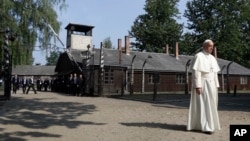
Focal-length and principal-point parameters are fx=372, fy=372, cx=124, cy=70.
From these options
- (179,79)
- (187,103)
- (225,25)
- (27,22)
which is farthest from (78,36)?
(225,25)

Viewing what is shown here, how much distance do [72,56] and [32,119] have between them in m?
26.5

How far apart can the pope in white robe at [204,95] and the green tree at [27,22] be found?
15111 millimetres

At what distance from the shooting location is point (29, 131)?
31.6 feet

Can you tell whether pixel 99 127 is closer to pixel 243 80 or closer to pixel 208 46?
pixel 208 46

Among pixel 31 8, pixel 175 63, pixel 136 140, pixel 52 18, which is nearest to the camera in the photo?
pixel 136 140

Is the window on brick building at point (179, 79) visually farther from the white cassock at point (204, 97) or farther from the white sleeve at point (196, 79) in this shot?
the white sleeve at point (196, 79)

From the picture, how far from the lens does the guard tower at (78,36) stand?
135ft

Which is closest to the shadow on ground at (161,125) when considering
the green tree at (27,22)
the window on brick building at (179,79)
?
the green tree at (27,22)

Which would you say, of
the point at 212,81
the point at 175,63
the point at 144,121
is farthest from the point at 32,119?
the point at 175,63

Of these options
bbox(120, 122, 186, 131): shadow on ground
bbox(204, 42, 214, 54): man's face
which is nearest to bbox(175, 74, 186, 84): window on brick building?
bbox(120, 122, 186, 131): shadow on ground

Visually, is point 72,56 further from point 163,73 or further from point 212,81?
point 212,81

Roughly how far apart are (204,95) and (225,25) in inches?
2133

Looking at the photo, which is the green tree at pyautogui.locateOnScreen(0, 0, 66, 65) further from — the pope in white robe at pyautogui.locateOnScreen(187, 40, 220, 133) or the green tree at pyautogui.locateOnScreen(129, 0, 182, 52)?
the green tree at pyautogui.locateOnScreen(129, 0, 182, 52)

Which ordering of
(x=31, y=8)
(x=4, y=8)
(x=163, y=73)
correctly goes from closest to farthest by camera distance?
1. (x=4, y=8)
2. (x=31, y=8)
3. (x=163, y=73)
